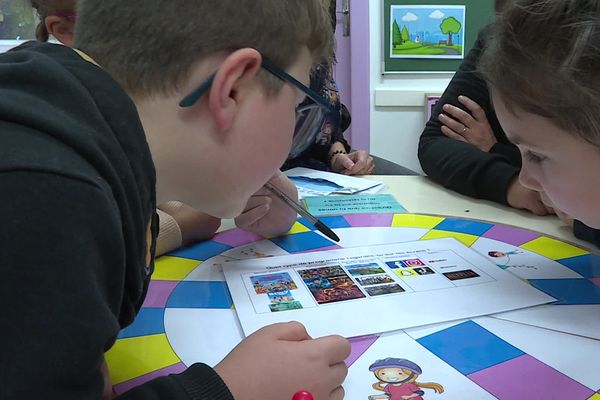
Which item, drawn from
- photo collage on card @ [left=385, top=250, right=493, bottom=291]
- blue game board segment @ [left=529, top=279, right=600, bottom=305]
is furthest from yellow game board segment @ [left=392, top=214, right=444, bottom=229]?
blue game board segment @ [left=529, top=279, right=600, bottom=305]

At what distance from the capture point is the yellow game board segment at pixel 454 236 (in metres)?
0.78

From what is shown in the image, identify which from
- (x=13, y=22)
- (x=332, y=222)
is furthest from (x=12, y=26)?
(x=332, y=222)

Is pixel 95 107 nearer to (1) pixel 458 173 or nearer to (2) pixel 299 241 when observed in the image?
(2) pixel 299 241

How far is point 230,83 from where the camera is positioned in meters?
0.51

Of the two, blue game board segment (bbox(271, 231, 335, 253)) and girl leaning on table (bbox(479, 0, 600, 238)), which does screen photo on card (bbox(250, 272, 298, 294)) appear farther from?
girl leaning on table (bbox(479, 0, 600, 238))

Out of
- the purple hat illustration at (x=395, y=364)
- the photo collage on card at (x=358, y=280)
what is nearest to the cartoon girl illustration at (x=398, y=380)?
the purple hat illustration at (x=395, y=364)

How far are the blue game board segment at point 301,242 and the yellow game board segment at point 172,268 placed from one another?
129 millimetres

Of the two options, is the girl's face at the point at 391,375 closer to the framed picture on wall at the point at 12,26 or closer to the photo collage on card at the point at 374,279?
the photo collage on card at the point at 374,279

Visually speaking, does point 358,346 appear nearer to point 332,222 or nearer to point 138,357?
point 138,357

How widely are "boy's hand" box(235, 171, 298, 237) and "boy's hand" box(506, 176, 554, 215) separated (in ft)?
1.20

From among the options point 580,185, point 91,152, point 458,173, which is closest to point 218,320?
point 91,152

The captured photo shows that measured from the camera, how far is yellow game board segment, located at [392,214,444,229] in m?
0.85

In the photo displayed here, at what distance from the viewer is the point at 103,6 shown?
525 millimetres

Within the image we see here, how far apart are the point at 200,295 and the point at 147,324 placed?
0.08 metres
